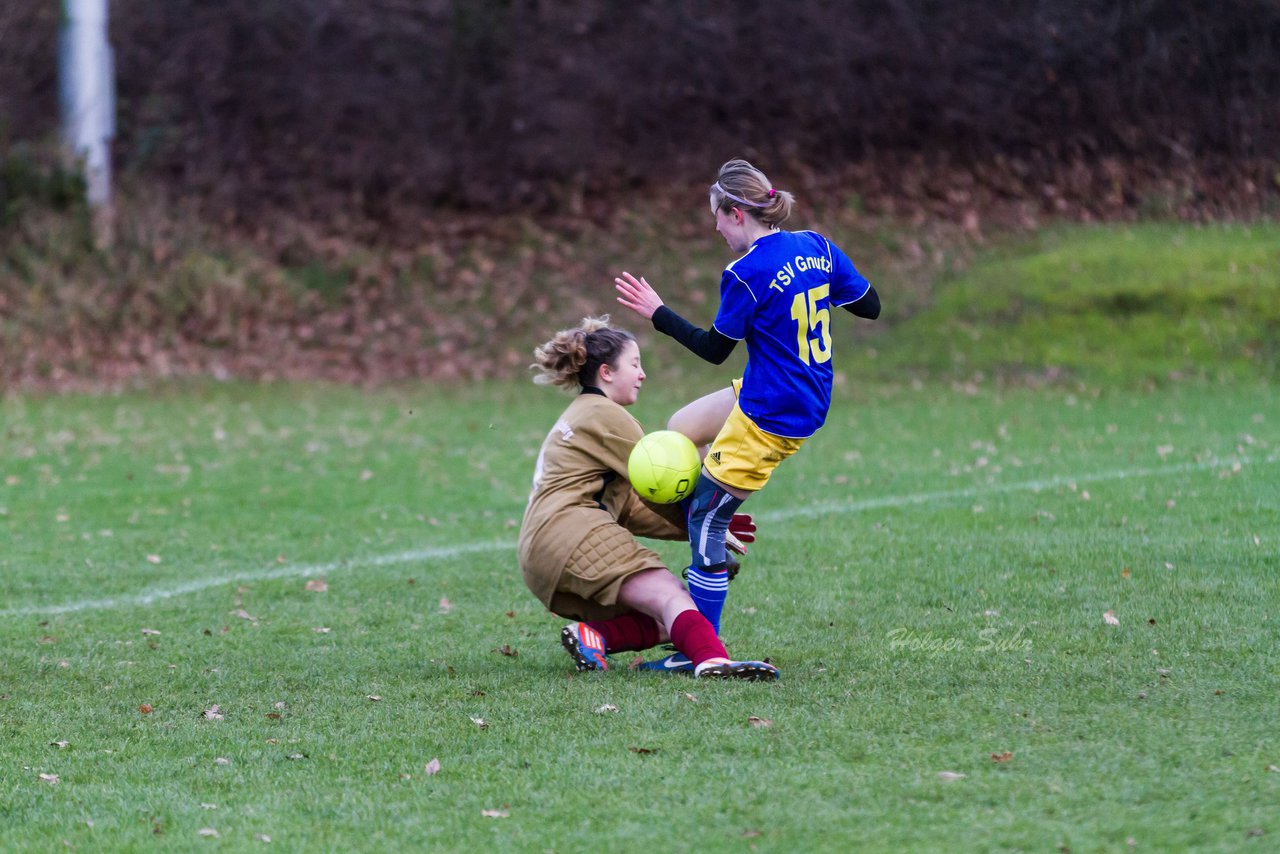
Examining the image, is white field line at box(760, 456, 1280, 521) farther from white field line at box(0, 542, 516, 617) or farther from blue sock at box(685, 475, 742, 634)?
blue sock at box(685, 475, 742, 634)

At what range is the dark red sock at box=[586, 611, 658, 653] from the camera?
237 inches

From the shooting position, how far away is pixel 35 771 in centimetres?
466

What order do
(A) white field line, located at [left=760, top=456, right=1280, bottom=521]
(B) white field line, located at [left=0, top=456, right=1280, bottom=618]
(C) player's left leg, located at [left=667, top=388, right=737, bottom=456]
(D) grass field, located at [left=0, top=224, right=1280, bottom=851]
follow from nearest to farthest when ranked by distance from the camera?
(D) grass field, located at [left=0, top=224, right=1280, bottom=851]
(C) player's left leg, located at [left=667, top=388, right=737, bottom=456]
(B) white field line, located at [left=0, top=456, right=1280, bottom=618]
(A) white field line, located at [left=760, top=456, right=1280, bottom=521]

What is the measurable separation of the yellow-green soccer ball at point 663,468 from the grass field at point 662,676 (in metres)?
0.71

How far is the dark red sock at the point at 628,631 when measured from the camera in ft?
A: 19.7

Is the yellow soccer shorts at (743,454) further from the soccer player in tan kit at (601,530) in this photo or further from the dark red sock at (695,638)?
the dark red sock at (695,638)

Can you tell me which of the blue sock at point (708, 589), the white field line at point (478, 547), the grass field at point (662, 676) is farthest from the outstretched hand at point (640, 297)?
the white field line at point (478, 547)

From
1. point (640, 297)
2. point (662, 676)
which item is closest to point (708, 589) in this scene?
point (662, 676)

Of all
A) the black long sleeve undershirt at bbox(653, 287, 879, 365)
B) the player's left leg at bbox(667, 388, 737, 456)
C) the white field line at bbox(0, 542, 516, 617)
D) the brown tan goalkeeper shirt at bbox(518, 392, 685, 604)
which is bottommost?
the white field line at bbox(0, 542, 516, 617)

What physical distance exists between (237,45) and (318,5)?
166cm

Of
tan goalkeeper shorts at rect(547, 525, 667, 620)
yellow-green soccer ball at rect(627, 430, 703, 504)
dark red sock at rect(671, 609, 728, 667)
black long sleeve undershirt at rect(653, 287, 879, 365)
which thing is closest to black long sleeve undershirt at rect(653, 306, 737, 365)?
black long sleeve undershirt at rect(653, 287, 879, 365)

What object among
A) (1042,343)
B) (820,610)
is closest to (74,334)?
(1042,343)

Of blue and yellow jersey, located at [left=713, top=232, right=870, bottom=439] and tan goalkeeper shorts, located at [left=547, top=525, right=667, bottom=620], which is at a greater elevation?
blue and yellow jersey, located at [left=713, top=232, right=870, bottom=439]

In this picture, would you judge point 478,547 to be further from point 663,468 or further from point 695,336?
point 695,336
